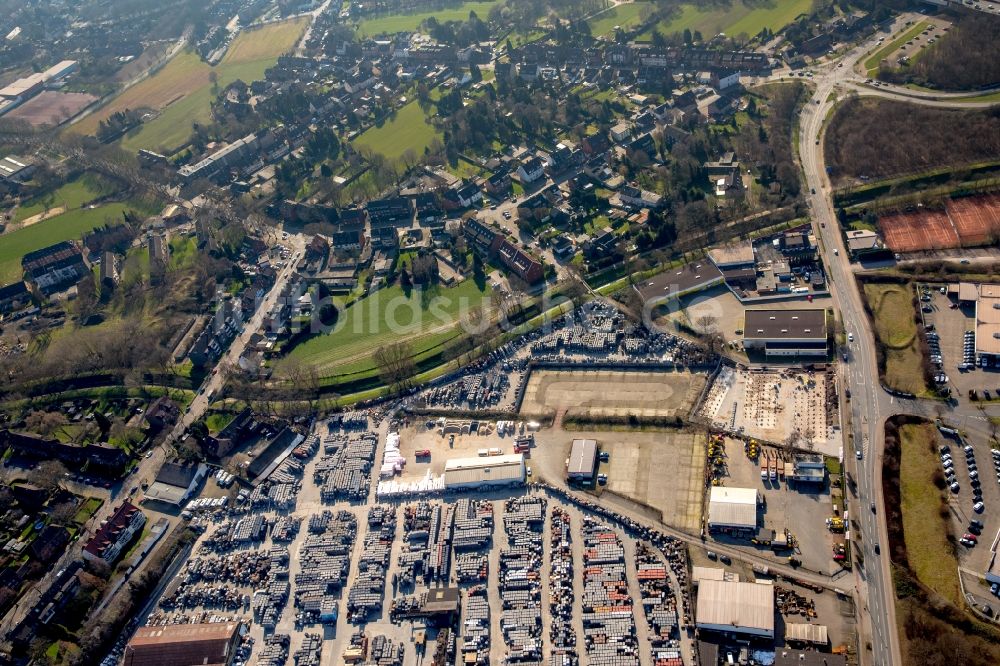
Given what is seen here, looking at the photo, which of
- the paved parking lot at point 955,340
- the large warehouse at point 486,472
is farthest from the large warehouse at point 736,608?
the paved parking lot at point 955,340

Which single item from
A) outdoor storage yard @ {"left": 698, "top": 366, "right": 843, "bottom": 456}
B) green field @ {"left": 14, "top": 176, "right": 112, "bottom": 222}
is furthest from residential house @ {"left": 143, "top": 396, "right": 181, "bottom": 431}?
green field @ {"left": 14, "top": 176, "right": 112, "bottom": 222}

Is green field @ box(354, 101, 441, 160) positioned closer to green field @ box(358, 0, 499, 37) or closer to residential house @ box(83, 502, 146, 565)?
green field @ box(358, 0, 499, 37)

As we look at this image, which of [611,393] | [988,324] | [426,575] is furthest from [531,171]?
[426,575]

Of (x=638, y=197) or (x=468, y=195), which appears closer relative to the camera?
(x=638, y=197)

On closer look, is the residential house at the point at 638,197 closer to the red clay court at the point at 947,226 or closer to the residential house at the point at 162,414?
the red clay court at the point at 947,226

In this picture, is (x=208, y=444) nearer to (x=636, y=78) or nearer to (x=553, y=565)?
(x=553, y=565)

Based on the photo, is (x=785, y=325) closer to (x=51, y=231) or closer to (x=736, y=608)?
(x=736, y=608)
